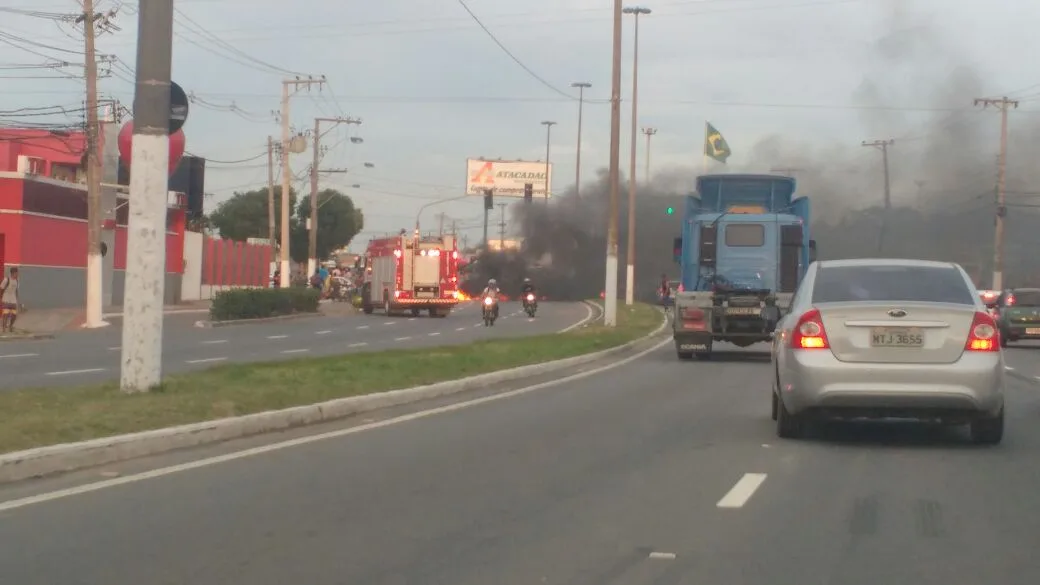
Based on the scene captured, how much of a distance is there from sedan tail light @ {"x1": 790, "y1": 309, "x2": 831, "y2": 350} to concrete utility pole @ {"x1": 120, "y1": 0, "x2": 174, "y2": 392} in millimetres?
6621

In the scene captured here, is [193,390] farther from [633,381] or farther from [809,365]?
[633,381]

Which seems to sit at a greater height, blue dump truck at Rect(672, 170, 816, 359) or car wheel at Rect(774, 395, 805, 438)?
blue dump truck at Rect(672, 170, 816, 359)

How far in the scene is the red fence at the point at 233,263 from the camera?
242 ft

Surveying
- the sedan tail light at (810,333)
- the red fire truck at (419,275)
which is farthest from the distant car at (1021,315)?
the sedan tail light at (810,333)

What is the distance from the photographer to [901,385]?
37.7 ft

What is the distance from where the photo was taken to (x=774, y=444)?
12508mm

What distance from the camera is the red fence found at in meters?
73.8

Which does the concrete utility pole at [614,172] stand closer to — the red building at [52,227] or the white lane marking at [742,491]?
the red building at [52,227]

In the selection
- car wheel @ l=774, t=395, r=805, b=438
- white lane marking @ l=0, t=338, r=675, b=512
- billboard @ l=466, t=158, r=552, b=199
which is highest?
billboard @ l=466, t=158, r=552, b=199

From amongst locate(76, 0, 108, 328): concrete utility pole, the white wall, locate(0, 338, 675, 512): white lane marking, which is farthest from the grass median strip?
the white wall

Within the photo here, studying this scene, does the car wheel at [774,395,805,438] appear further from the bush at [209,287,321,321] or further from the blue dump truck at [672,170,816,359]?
the bush at [209,287,321,321]

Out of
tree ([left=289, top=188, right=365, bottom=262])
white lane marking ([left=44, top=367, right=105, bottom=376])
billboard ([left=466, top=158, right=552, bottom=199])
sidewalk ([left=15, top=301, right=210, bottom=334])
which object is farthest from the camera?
billboard ([left=466, top=158, right=552, bottom=199])

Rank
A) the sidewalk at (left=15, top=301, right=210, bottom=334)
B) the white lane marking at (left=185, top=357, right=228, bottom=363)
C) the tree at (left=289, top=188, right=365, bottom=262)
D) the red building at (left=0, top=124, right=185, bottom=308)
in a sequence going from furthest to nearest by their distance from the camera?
the tree at (left=289, top=188, right=365, bottom=262), the red building at (left=0, top=124, right=185, bottom=308), the sidewalk at (left=15, top=301, right=210, bottom=334), the white lane marking at (left=185, top=357, right=228, bottom=363)

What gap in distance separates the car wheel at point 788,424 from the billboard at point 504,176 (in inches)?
4289
